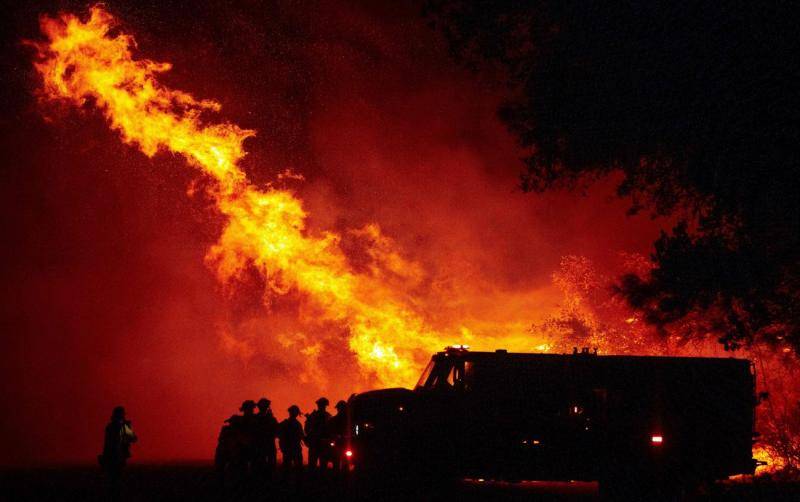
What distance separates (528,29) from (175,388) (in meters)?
46.6

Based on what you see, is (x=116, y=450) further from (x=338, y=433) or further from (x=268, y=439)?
(x=338, y=433)

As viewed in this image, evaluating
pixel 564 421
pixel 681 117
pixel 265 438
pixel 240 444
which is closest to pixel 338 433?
pixel 265 438

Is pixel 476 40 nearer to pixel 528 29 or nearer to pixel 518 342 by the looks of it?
pixel 528 29

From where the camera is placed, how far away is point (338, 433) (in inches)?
650

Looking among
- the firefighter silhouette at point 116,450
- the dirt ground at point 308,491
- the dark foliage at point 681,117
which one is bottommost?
the dirt ground at point 308,491

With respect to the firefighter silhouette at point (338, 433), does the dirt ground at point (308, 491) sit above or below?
below

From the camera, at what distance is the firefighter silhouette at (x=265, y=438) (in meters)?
16.6

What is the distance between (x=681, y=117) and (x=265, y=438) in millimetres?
10493

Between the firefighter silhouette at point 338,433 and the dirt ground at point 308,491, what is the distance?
1.65 feet

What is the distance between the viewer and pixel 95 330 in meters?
53.5

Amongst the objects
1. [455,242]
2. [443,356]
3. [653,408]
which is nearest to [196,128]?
[455,242]

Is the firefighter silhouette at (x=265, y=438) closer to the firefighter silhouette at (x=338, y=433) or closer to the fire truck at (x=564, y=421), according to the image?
the firefighter silhouette at (x=338, y=433)

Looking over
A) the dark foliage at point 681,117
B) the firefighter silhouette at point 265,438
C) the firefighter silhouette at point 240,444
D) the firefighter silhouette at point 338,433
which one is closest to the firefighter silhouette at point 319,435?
the firefighter silhouette at point 338,433

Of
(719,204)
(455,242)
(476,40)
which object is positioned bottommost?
(719,204)
